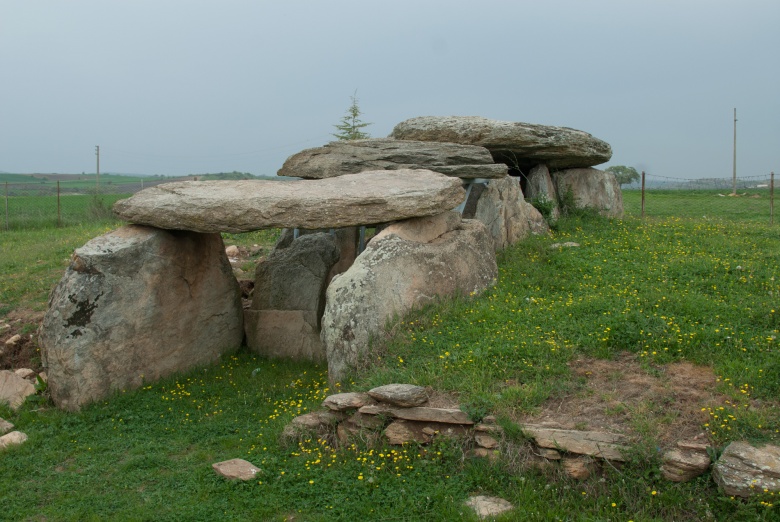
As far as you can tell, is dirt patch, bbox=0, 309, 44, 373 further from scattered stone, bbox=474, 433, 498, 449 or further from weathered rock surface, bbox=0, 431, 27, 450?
A: scattered stone, bbox=474, 433, 498, 449

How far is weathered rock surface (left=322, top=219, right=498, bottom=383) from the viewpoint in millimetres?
8914

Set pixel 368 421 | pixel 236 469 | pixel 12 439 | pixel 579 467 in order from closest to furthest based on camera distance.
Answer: pixel 579 467 → pixel 236 469 → pixel 368 421 → pixel 12 439

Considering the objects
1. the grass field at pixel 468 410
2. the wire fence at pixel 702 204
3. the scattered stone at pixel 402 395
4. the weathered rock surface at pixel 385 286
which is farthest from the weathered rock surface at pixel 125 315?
the wire fence at pixel 702 204

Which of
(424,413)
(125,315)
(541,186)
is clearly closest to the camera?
(424,413)

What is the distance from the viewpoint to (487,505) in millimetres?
6156

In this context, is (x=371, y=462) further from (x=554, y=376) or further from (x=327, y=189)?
(x=327, y=189)

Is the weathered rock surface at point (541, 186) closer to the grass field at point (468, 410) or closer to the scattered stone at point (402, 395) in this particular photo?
the grass field at point (468, 410)

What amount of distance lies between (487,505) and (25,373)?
7794 millimetres

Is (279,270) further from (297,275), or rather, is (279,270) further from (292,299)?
(292,299)

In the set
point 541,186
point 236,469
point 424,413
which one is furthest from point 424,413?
point 541,186

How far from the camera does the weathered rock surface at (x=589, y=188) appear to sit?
599 inches

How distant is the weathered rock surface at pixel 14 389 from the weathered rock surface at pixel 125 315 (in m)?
0.49

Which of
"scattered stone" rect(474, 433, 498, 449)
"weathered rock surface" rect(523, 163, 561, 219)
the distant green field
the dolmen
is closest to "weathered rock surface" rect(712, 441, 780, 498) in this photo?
"scattered stone" rect(474, 433, 498, 449)

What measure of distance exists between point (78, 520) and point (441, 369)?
3755mm
